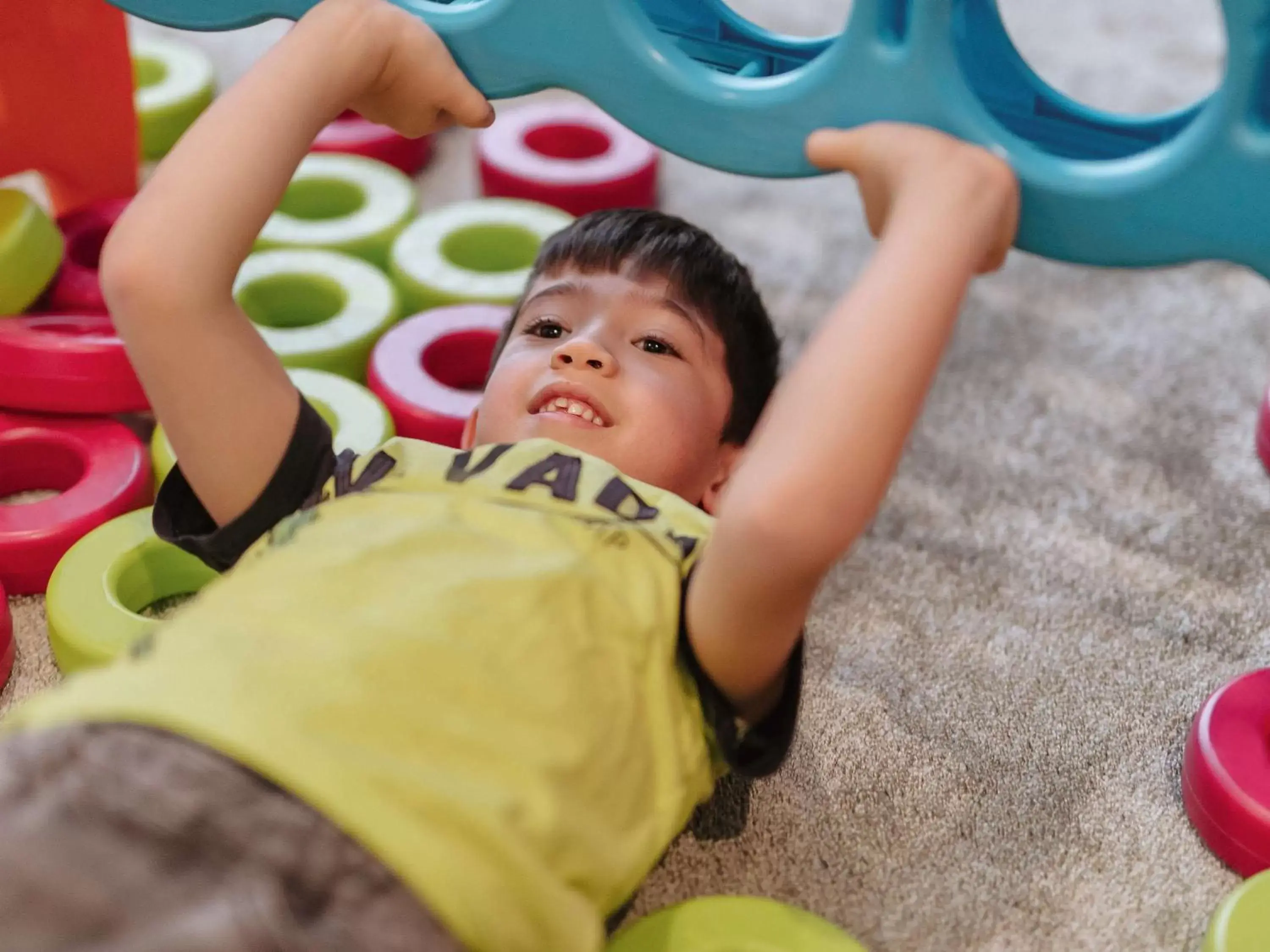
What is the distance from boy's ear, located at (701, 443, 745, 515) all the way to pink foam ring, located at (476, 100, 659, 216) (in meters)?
0.55

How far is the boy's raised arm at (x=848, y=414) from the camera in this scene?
0.61 m

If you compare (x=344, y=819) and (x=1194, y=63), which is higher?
(x=344, y=819)

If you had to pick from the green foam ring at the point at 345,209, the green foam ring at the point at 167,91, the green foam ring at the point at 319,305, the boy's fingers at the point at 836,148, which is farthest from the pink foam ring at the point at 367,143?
the boy's fingers at the point at 836,148

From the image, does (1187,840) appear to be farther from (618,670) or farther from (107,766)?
(107,766)

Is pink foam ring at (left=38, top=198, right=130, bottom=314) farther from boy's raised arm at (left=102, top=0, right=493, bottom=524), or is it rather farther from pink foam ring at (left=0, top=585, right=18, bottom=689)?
boy's raised arm at (left=102, top=0, right=493, bottom=524)

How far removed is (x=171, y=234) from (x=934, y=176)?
416mm

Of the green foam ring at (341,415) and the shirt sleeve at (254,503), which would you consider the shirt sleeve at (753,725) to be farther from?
the green foam ring at (341,415)

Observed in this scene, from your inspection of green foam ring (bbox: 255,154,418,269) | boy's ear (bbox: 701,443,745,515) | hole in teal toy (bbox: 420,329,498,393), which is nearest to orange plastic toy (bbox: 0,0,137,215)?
green foam ring (bbox: 255,154,418,269)

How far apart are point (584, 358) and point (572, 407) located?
33mm

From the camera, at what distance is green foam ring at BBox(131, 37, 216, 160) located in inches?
59.0

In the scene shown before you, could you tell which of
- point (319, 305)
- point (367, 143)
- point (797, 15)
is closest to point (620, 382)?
point (319, 305)

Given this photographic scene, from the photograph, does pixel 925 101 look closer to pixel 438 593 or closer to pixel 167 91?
pixel 438 593

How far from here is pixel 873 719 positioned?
931 millimetres

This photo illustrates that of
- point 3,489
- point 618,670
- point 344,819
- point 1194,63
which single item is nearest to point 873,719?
point 618,670
